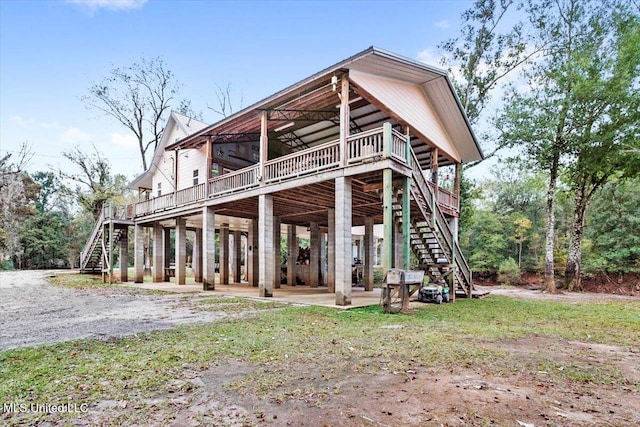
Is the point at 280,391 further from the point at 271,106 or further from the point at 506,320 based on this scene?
the point at 271,106

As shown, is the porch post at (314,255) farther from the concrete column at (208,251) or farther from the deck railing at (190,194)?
the deck railing at (190,194)

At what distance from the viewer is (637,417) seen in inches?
115

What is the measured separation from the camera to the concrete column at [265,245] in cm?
1221

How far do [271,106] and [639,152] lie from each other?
52.1 ft

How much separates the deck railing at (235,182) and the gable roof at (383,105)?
2020 millimetres

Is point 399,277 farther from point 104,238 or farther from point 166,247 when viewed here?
point 166,247

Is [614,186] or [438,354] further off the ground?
[614,186]

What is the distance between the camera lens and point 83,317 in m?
8.13

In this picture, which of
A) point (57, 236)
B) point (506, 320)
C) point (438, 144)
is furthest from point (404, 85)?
point (57, 236)

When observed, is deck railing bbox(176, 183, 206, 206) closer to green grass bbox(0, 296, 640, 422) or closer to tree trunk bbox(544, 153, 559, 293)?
green grass bbox(0, 296, 640, 422)

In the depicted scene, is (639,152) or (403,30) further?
(403,30)

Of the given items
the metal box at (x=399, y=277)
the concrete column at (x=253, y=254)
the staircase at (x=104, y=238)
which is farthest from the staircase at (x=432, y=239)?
the staircase at (x=104, y=238)

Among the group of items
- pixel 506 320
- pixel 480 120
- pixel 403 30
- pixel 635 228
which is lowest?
pixel 506 320

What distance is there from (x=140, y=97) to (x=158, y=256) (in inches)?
695
